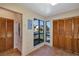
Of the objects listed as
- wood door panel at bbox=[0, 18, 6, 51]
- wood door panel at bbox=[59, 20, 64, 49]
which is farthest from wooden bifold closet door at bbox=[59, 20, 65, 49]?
wood door panel at bbox=[0, 18, 6, 51]

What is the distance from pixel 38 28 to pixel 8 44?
0.68 meters

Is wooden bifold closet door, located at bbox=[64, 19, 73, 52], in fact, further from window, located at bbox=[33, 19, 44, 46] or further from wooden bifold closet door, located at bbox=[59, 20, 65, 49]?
window, located at bbox=[33, 19, 44, 46]

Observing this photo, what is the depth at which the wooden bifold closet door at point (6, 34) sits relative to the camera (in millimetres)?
1669

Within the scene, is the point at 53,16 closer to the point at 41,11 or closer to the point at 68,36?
the point at 41,11

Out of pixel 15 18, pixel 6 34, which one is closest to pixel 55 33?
pixel 15 18

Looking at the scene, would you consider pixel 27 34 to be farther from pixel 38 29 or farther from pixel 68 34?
pixel 68 34

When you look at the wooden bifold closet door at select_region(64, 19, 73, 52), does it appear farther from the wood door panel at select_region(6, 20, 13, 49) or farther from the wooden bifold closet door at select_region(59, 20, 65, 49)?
the wood door panel at select_region(6, 20, 13, 49)

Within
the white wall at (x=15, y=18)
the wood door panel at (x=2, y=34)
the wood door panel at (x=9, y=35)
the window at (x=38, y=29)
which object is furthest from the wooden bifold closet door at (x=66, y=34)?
the wood door panel at (x=2, y=34)

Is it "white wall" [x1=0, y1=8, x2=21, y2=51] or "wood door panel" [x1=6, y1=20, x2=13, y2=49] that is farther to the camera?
"wood door panel" [x1=6, y1=20, x2=13, y2=49]

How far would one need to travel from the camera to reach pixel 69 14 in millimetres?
1673

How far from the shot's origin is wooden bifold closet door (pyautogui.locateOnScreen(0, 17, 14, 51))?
1669mm

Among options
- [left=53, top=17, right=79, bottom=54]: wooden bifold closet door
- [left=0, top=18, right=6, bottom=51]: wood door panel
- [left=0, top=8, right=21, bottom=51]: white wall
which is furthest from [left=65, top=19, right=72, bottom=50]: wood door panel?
[left=0, top=18, right=6, bottom=51]: wood door panel

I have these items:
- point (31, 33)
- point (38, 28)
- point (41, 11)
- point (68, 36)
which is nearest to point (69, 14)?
point (68, 36)

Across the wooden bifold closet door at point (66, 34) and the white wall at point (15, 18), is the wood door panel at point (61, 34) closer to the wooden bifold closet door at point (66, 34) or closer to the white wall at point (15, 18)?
the wooden bifold closet door at point (66, 34)
